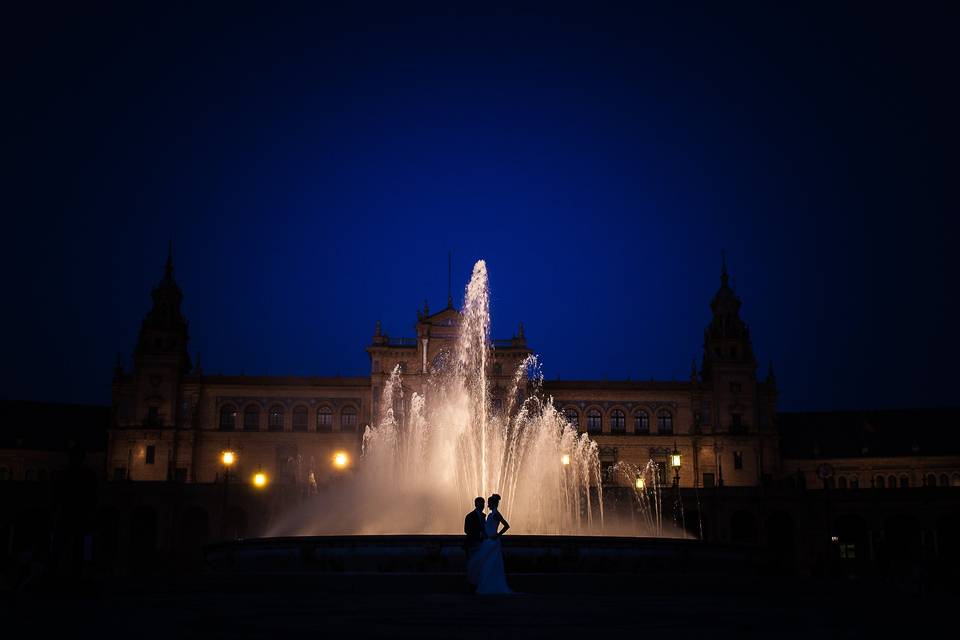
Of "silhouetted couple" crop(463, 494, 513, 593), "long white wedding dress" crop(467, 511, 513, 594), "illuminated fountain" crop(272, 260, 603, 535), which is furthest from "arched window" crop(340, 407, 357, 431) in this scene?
"long white wedding dress" crop(467, 511, 513, 594)

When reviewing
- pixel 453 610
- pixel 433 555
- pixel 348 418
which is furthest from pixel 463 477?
pixel 348 418

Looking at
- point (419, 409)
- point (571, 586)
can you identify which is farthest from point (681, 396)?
point (571, 586)

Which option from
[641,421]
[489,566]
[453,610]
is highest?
[641,421]

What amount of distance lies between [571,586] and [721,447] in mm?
69290

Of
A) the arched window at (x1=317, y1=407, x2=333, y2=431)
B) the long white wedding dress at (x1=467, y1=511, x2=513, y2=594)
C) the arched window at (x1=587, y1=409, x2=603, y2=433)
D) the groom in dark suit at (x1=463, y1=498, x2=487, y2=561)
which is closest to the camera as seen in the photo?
the long white wedding dress at (x1=467, y1=511, x2=513, y2=594)

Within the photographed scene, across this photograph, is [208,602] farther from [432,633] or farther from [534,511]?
[534,511]

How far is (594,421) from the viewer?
3708 inches

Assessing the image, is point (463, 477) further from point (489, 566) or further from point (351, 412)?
point (351, 412)

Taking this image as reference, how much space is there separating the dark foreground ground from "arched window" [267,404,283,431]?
67421 millimetres

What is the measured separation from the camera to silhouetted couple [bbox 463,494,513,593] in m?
21.6

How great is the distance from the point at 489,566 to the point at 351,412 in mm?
72770

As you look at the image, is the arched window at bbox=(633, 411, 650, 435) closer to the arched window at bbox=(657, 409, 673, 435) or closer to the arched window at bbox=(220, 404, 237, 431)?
the arched window at bbox=(657, 409, 673, 435)

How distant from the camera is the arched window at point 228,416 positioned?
9231cm

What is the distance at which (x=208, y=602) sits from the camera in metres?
18.7
